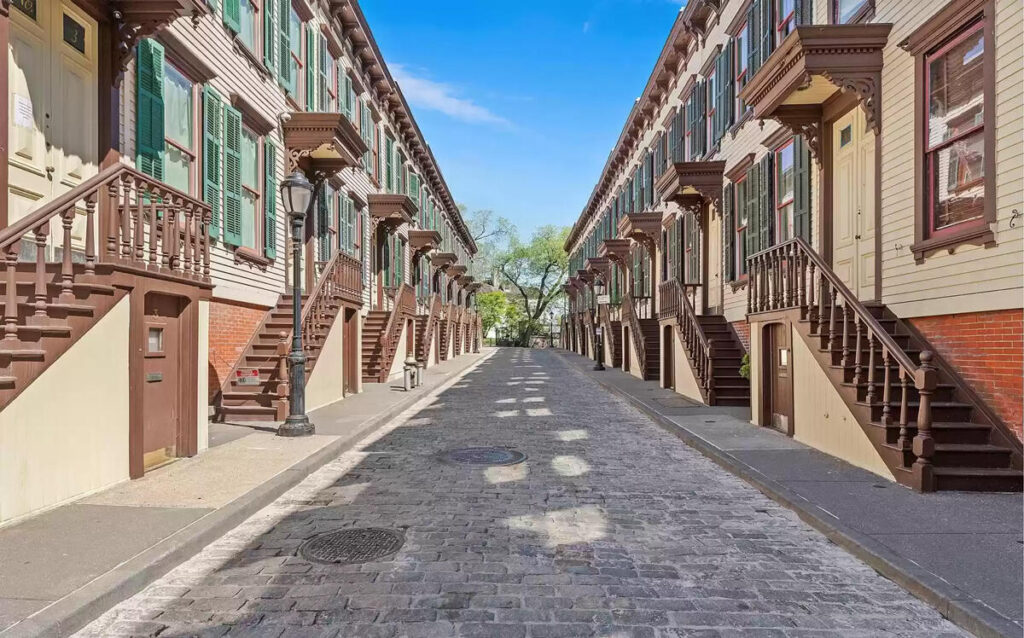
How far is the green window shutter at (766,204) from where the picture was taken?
12805 millimetres

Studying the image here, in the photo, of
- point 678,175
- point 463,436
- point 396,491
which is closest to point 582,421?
point 463,436

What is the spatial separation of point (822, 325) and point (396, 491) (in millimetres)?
5887

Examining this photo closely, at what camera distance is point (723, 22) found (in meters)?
15.9

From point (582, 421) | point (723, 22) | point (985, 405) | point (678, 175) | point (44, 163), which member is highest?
point (723, 22)

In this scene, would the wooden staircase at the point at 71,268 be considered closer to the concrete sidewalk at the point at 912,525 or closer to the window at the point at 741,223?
the concrete sidewalk at the point at 912,525

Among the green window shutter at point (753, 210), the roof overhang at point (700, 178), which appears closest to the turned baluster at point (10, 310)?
the green window shutter at point (753, 210)

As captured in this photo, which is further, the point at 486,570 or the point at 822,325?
the point at 822,325

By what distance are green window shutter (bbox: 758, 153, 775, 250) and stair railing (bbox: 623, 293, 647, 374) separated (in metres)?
6.73

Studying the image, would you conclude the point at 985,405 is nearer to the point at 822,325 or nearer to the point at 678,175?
the point at 822,325

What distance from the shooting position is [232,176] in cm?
1173

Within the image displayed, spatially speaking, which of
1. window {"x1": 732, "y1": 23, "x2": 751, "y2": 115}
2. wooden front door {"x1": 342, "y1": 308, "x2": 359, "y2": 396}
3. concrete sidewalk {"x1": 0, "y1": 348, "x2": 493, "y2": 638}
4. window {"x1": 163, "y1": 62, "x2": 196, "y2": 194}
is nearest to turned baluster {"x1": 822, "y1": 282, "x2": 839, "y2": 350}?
concrete sidewalk {"x1": 0, "y1": 348, "x2": 493, "y2": 638}

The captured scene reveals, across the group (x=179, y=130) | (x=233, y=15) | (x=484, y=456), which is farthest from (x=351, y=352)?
(x=484, y=456)

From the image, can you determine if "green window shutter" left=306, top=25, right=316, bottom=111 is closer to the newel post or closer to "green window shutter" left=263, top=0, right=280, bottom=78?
"green window shutter" left=263, top=0, right=280, bottom=78

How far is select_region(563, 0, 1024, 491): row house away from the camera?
653 cm
